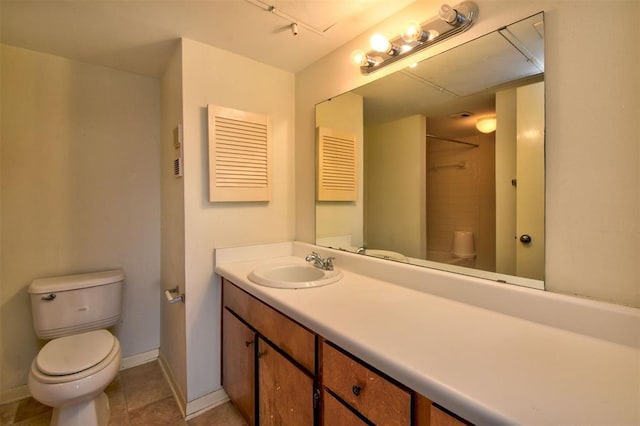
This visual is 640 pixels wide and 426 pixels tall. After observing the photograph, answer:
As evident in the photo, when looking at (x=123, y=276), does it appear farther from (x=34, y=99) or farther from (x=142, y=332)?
(x=34, y=99)

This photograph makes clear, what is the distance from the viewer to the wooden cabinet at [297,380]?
69 cm

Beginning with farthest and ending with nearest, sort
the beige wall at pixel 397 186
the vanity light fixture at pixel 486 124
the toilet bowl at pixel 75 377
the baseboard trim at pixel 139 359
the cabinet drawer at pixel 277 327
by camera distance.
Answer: the baseboard trim at pixel 139 359 < the beige wall at pixel 397 186 < the toilet bowl at pixel 75 377 < the vanity light fixture at pixel 486 124 < the cabinet drawer at pixel 277 327

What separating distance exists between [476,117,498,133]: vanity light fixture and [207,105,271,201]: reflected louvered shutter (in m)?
1.19

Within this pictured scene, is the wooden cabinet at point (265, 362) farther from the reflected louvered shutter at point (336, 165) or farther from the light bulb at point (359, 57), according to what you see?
the light bulb at point (359, 57)

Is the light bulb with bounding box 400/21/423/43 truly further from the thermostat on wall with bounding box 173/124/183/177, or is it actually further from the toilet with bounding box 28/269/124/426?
the toilet with bounding box 28/269/124/426

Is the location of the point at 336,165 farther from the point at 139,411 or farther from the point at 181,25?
the point at 139,411

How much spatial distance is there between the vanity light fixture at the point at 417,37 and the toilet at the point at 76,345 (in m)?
1.97

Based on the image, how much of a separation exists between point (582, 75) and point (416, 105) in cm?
63

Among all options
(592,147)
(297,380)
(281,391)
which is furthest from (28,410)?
(592,147)

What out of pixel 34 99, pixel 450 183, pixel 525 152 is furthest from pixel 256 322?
pixel 34 99

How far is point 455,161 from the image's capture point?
4.16 ft

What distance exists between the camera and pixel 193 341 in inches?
62.7

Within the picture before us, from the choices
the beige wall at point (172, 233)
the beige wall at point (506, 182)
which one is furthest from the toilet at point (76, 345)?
the beige wall at point (506, 182)

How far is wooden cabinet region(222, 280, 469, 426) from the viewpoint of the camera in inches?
27.1
